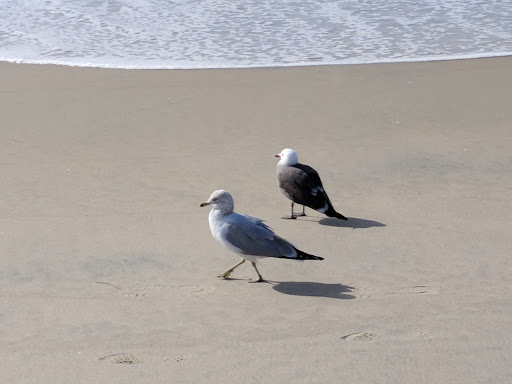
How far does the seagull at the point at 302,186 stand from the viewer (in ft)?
20.8

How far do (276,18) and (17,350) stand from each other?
9624 mm

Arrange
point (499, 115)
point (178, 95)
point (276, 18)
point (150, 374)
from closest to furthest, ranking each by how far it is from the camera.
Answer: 1. point (150, 374)
2. point (499, 115)
3. point (178, 95)
4. point (276, 18)

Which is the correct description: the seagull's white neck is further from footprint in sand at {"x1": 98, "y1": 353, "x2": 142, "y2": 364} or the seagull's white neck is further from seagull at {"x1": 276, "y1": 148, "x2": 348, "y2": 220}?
footprint in sand at {"x1": 98, "y1": 353, "x2": 142, "y2": 364}

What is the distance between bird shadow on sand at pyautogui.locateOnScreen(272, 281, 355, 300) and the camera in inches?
205

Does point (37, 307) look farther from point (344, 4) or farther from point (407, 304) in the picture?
point (344, 4)

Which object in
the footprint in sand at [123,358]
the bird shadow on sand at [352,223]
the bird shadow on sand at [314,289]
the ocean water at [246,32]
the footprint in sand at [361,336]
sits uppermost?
the footprint in sand at [123,358]

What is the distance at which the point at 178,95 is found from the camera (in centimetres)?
942

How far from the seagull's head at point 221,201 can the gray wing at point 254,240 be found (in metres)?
0.10

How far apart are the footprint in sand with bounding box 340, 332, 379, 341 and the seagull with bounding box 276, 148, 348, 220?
1.71 m

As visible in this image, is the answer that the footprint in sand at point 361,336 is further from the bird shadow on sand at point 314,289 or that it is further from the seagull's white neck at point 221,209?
the seagull's white neck at point 221,209

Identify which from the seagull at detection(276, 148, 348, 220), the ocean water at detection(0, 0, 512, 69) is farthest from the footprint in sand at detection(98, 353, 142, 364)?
the ocean water at detection(0, 0, 512, 69)

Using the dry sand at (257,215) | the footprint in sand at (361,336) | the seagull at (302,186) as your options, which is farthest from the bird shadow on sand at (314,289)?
the seagull at (302,186)

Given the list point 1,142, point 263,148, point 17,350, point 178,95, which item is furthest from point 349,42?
point 17,350

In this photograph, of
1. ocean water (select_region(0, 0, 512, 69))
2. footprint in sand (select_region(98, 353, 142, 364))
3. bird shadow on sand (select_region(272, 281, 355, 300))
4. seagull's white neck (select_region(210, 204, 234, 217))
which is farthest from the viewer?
ocean water (select_region(0, 0, 512, 69))
